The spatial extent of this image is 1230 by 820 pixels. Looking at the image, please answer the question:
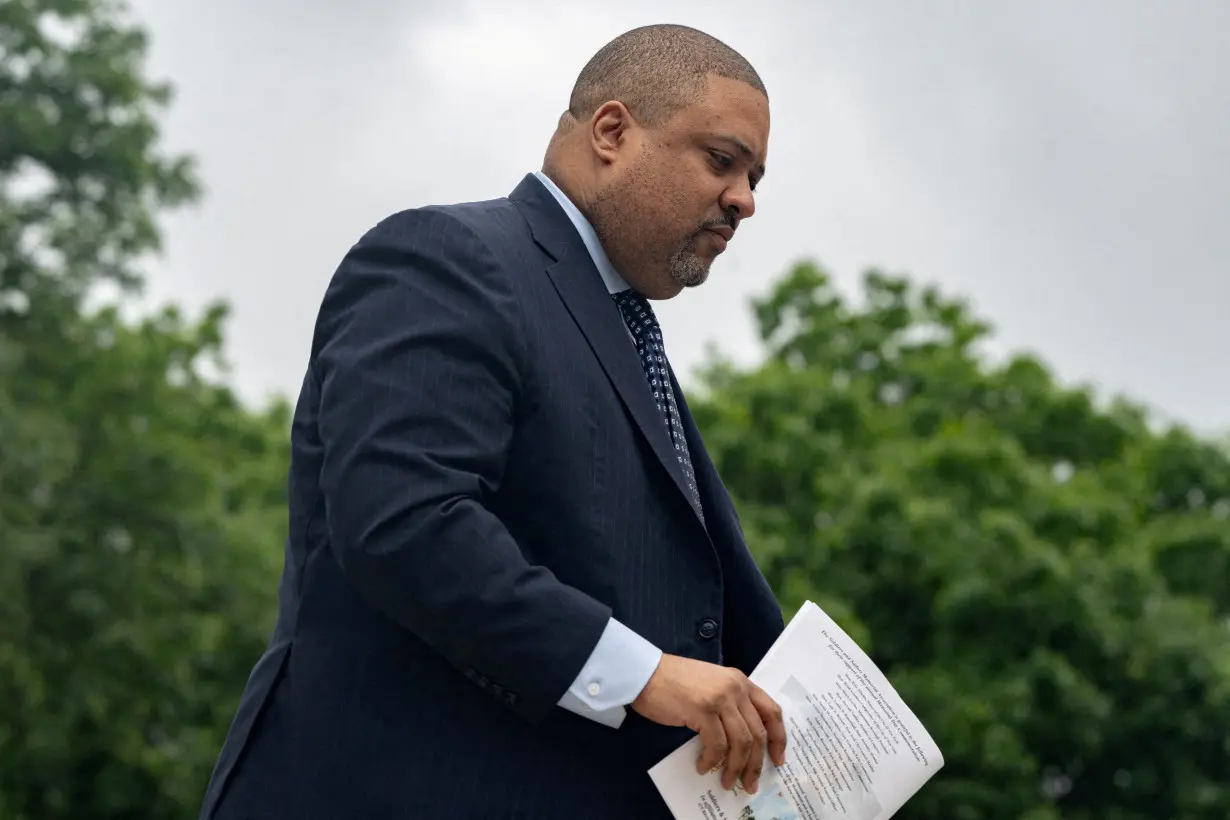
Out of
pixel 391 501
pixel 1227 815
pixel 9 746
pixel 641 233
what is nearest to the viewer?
pixel 391 501

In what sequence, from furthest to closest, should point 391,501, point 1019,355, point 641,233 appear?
point 1019,355 < point 641,233 < point 391,501

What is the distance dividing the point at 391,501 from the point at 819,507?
21392 mm

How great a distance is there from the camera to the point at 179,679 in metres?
19.8

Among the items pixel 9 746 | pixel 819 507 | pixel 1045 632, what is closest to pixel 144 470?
pixel 9 746

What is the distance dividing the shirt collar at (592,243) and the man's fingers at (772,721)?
732 millimetres

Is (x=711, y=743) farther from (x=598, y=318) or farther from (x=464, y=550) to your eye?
(x=598, y=318)

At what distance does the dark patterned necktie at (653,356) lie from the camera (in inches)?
113

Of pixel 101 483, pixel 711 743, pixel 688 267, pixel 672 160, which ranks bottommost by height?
pixel 711 743

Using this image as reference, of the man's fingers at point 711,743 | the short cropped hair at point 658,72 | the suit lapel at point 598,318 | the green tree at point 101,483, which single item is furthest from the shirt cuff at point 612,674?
the green tree at point 101,483

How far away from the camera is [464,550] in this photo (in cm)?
230

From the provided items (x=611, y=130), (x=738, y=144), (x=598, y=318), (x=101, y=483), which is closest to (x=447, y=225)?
(x=598, y=318)

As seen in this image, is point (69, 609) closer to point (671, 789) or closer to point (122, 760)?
point (122, 760)

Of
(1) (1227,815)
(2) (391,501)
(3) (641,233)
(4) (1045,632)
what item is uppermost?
(4) (1045,632)

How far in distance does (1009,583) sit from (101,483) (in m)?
10.7
